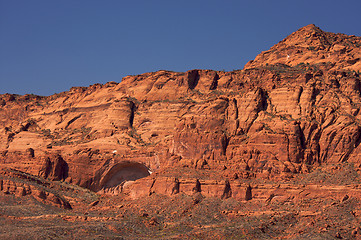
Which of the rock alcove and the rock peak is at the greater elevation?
the rock peak

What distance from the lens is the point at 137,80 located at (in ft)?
384

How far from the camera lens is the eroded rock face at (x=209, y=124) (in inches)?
3627

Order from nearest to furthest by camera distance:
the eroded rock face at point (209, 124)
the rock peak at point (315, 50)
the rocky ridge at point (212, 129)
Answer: the rocky ridge at point (212, 129) → the eroded rock face at point (209, 124) → the rock peak at point (315, 50)

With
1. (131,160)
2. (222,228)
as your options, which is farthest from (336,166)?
(131,160)

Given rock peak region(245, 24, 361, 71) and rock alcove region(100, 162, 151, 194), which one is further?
rock peak region(245, 24, 361, 71)

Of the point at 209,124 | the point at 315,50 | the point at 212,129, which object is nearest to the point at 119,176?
the point at 209,124

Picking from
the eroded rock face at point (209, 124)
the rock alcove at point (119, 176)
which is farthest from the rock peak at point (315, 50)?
the rock alcove at point (119, 176)

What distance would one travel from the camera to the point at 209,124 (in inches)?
3893

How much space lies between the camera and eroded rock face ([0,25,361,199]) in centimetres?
9212

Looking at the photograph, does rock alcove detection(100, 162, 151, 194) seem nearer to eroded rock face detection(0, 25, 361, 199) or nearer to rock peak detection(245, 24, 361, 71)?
eroded rock face detection(0, 25, 361, 199)

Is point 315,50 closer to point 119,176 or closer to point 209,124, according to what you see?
point 209,124

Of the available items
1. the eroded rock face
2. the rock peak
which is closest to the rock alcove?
the eroded rock face

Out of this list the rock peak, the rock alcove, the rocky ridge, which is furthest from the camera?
the rock peak

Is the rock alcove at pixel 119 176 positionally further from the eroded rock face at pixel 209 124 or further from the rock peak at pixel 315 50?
the rock peak at pixel 315 50
